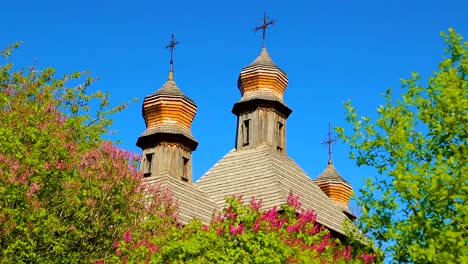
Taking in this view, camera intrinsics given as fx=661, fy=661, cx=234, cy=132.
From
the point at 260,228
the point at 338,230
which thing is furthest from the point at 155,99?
the point at 260,228

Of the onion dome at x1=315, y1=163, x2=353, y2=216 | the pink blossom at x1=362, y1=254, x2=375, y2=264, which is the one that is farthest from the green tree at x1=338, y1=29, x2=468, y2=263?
→ the onion dome at x1=315, y1=163, x2=353, y2=216

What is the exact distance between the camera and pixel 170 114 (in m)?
27.0

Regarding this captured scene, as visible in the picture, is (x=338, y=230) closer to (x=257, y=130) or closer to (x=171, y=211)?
(x=257, y=130)

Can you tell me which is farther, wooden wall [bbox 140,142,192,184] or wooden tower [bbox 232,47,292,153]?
wooden tower [bbox 232,47,292,153]

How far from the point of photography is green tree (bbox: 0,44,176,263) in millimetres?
11172

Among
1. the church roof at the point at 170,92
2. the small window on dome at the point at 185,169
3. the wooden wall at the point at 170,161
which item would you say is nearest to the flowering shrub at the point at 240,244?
the wooden wall at the point at 170,161

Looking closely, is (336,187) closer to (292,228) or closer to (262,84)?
(262,84)

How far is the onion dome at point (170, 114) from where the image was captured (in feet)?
87.8

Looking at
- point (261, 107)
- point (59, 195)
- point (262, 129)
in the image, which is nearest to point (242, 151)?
point (262, 129)

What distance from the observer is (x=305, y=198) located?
25.2m

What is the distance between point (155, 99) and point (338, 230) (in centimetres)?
914

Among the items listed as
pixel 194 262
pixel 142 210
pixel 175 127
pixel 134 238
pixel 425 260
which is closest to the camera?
pixel 425 260

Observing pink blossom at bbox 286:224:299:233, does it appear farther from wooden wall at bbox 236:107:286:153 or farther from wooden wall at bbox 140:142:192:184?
wooden wall at bbox 236:107:286:153

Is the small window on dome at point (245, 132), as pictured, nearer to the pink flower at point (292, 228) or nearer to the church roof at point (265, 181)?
the church roof at point (265, 181)
